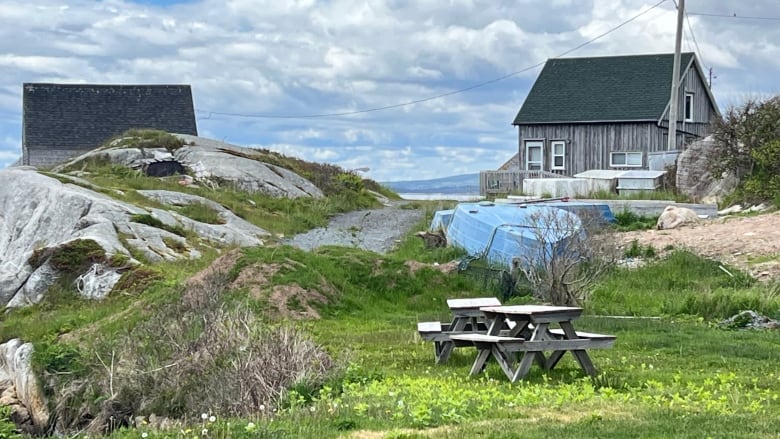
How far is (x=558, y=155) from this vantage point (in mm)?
50344

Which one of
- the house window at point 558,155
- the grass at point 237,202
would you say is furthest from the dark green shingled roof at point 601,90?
the grass at point 237,202

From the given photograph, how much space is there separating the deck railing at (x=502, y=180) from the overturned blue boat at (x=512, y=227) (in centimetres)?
1285

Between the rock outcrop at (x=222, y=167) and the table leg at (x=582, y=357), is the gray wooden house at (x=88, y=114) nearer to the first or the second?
the rock outcrop at (x=222, y=167)

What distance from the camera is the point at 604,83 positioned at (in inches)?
2005

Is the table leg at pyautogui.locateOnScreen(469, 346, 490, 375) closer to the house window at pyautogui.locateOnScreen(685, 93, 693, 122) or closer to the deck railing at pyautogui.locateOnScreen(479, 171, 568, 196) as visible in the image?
the deck railing at pyautogui.locateOnScreen(479, 171, 568, 196)

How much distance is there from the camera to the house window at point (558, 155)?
50.2 meters

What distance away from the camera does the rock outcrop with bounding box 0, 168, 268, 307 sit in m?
24.6

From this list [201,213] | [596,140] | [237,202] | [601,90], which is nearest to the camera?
[201,213]

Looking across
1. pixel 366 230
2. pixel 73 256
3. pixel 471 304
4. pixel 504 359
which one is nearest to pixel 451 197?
pixel 366 230

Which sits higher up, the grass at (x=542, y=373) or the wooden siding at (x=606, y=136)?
the wooden siding at (x=606, y=136)

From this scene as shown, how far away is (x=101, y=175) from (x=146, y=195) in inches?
206

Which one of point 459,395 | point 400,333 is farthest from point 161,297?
point 459,395

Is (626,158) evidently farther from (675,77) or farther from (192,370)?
(192,370)

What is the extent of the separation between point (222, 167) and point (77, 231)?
15285 millimetres
